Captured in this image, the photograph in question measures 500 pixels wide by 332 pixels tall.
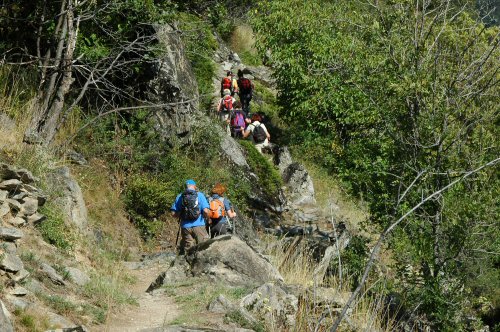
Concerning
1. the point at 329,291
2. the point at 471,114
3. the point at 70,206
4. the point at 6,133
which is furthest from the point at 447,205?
the point at 6,133

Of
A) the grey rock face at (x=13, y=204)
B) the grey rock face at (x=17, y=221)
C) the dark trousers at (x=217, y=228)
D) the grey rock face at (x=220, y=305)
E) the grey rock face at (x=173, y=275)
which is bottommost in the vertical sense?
the dark trousers at (x=217, y=228)

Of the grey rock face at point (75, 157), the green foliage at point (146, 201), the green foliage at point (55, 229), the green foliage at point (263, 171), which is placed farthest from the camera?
the green foliage at point (263, 171)

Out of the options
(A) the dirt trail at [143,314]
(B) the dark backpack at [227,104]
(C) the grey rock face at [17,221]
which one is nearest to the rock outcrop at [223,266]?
(A) the dirt trail at [143,314]

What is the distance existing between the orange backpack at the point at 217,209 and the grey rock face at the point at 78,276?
392cm

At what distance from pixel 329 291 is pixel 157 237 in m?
7.42

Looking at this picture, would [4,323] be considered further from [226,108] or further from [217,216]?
[226,108]

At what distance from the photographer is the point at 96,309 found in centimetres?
862

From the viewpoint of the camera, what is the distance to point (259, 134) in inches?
914

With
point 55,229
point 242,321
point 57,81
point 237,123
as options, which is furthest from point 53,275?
point 237,123

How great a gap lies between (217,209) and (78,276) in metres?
4.33

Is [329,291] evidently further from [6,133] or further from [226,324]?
[6,133]

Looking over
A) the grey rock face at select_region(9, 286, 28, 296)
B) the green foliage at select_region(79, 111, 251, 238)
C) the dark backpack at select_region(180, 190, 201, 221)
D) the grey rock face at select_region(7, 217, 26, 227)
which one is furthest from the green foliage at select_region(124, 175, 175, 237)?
the grey rock face at select_region(9, 286, 28, 296)

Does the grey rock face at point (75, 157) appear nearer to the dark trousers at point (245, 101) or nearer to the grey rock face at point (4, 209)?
the grey rock face at point (4, 209)

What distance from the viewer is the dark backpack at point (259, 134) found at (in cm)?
2304
